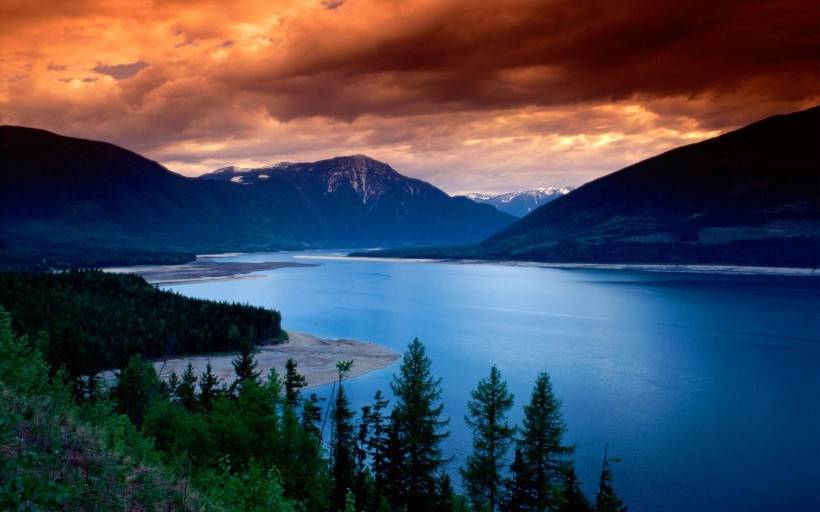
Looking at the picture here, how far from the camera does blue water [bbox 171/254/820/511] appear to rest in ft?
161

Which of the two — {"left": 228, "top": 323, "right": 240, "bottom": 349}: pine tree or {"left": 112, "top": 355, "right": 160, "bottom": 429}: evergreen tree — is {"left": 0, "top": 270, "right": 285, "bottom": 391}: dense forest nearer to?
{"left": 228, "top": 323, "right": 240, "bottom": 349}: pine tree

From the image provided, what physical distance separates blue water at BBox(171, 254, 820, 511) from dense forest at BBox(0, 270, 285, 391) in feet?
62.8

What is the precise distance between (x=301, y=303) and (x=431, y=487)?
13220 centimetres

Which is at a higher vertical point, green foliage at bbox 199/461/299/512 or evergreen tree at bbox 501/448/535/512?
green foliage at bbox 199/461/299/512

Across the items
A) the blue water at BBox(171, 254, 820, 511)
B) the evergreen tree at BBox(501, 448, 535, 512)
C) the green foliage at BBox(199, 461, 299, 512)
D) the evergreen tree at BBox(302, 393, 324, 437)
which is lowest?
the blue water at BBox(171, 254, 820, 511)

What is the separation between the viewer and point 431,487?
37625 mm

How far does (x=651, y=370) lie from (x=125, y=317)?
93.7 m

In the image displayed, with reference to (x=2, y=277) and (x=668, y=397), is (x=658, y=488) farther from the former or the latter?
(x=2, y=277)

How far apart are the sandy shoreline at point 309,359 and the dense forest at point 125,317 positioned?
13.8 feet

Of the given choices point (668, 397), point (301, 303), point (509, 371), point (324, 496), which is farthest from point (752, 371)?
point (301, 303)

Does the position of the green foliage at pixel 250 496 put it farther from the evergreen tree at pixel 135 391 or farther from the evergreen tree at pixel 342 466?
the evergreen tree at pixel 135 391

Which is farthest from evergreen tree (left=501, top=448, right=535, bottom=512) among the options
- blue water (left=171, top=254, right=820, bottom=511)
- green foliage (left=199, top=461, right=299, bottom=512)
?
green foliage (left=199, top=461, right=299, bottom=512)

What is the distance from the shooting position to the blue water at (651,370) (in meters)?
49.2

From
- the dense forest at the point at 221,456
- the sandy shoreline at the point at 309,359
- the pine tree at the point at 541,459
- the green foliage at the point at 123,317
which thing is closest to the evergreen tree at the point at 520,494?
the pine tree at the point at 541,459
